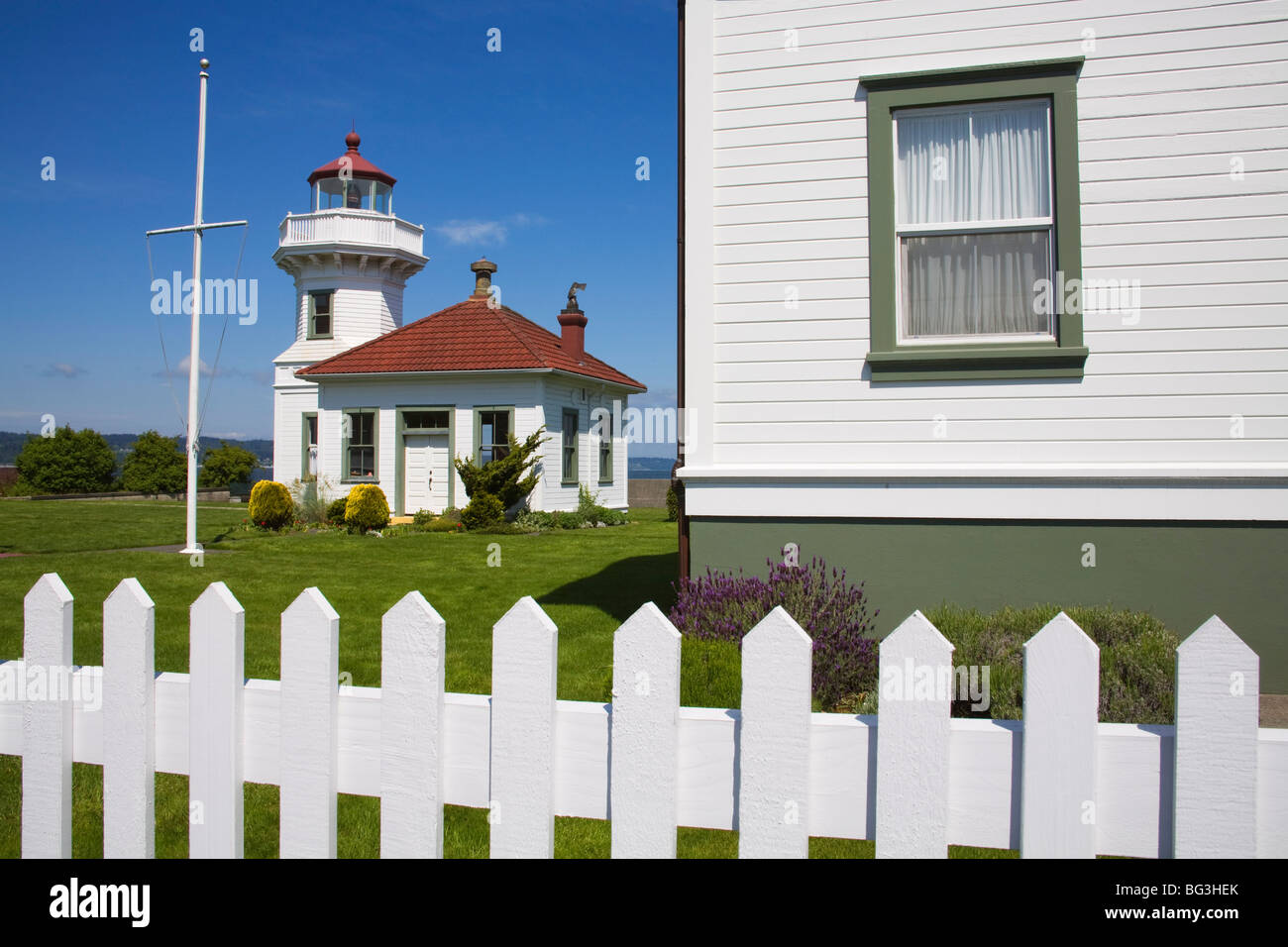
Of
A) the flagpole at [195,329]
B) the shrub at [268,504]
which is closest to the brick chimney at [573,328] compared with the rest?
the shrub at [268,504]

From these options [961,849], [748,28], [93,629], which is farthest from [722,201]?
[93,629]

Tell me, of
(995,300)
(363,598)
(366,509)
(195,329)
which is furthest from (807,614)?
(366,509)

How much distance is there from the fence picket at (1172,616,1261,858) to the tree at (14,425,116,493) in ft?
125

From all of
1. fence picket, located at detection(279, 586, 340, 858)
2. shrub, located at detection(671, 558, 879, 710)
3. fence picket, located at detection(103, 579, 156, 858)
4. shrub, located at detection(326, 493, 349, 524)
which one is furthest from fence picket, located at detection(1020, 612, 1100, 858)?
shrub, located at detection(326, 493, 349, 524)

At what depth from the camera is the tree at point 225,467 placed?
3478 centimetres

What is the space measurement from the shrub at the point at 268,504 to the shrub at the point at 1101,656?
17240mm

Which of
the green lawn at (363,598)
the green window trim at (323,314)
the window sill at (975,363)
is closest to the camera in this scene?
the green lawn at (363,598)

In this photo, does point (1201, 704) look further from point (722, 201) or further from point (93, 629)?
point (93, 629)

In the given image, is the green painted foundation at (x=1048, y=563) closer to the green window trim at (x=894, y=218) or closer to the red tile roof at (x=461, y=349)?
the green window trim at (x=894, y=218)

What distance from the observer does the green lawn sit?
3.72 meters

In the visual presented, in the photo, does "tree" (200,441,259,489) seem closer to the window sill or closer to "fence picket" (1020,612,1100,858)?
the window sill

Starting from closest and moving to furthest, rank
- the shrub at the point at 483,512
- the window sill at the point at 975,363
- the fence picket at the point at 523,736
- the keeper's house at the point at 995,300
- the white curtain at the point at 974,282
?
the fence picket at the point at 523,736
the keeper's house at the point at 995,300
the window sill at the point at 975,363
the white curtain at the point at 974,282
the shrub at the point at 483,512

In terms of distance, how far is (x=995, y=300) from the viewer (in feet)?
20.5

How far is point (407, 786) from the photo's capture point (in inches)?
80.3
